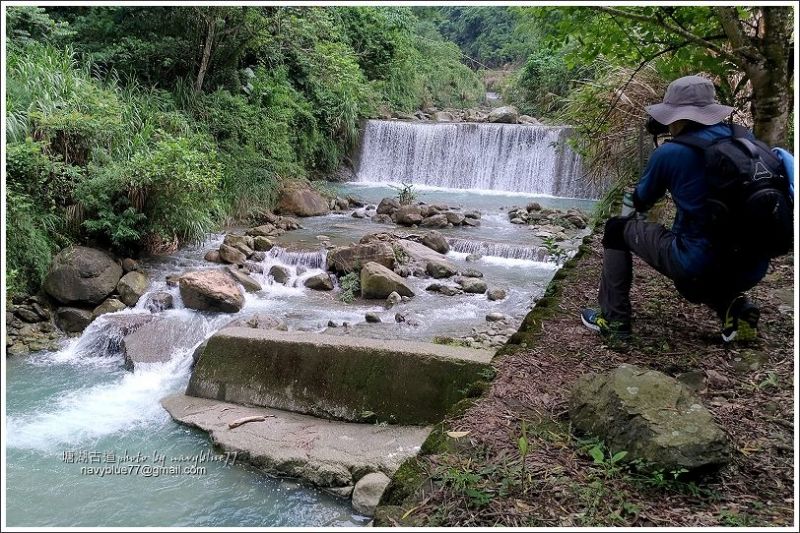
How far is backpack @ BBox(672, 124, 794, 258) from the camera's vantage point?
8.59 feet

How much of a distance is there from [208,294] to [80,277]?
150 centimetres

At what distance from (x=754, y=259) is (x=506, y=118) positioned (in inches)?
715

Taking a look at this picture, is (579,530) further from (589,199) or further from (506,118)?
(506,118)

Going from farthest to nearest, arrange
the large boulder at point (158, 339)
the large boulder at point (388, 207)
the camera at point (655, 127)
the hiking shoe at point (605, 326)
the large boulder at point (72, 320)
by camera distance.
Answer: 1. the large boulder at point (388, 207)
2. the large boulder at point (72, 320)
3. the large boulder at point (158, 339)
4. the hiking shoe at point (605, 326)
5. the camera at point (655, 127)

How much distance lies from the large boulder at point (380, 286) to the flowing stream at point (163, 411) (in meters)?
0.17

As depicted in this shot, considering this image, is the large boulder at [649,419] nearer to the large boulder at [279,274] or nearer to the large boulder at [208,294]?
the large boulder at [208,294]

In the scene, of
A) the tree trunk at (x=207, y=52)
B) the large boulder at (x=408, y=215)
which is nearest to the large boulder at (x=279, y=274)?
the large boulder at (x=408, y=215)

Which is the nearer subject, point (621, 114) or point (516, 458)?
point (516, 458)

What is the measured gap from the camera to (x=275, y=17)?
10898 millimetres

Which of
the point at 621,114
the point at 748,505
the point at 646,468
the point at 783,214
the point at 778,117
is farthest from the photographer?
the point at 621,114

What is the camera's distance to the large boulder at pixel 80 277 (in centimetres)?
699

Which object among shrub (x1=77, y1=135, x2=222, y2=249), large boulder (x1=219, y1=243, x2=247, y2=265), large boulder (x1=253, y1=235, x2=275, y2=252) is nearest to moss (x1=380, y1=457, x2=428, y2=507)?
shrub (x1=77, y1=135, x2=222, y2=249)

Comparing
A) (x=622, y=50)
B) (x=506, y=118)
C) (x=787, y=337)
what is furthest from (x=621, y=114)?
(x=506, y=118)

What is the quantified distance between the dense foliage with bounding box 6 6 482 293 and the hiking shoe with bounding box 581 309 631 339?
19.3 feet
